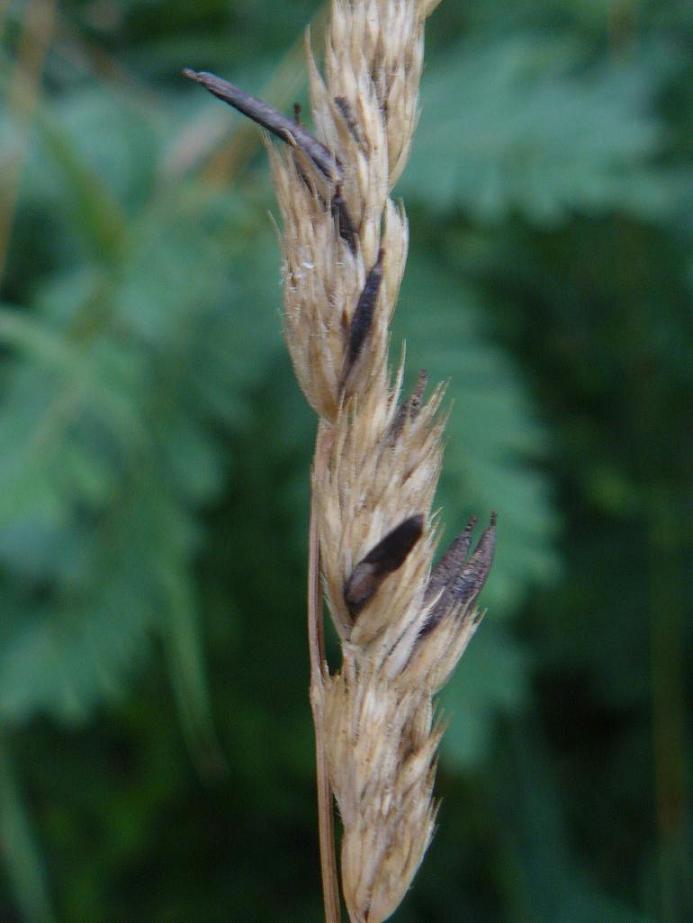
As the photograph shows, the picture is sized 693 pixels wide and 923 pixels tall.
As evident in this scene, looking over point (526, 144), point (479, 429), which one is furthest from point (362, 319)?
point (526, 144)

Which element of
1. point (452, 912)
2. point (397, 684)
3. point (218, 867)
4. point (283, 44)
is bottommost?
point (218, 867)

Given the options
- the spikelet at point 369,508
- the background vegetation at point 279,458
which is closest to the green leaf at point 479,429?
the background vegetation at point 279,458

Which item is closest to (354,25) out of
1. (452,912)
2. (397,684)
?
(397,684)

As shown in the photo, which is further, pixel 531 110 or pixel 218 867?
pixel 218 867

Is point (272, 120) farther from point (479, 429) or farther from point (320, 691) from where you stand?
point (479, 429)

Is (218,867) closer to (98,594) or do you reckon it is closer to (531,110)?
(98,594)

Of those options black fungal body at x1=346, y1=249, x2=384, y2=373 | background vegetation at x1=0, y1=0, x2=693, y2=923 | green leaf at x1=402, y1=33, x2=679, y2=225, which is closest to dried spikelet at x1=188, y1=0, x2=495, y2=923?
black fungal body at x1=346, y1=249, x2=384, y2=373

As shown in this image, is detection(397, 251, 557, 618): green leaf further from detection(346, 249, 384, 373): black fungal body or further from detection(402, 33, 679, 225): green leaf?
detection(346, 249, 384, 373): black fungal body
